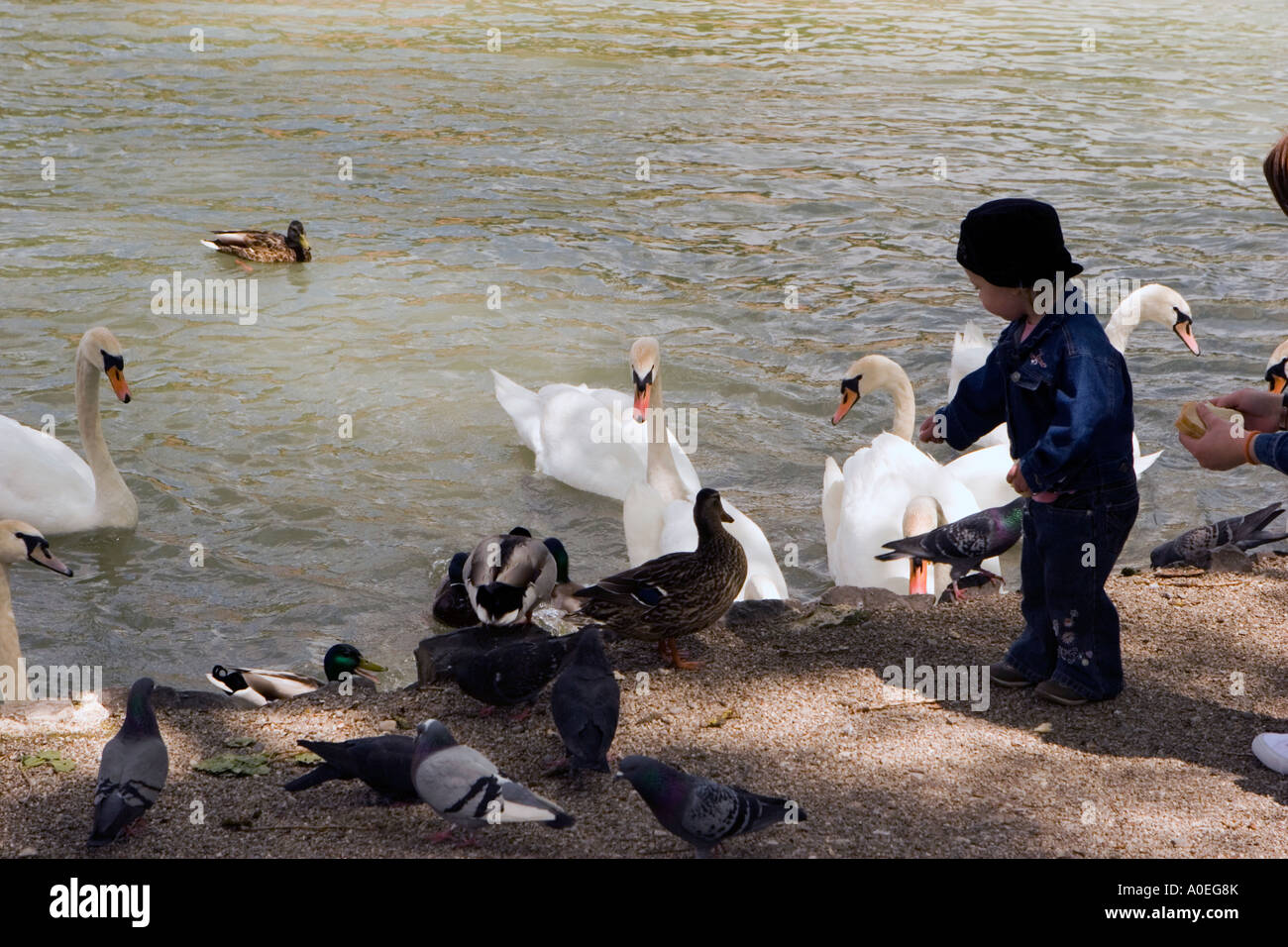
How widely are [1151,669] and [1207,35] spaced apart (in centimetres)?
2279

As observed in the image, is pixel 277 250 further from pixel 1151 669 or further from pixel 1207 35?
pixel 1207 35

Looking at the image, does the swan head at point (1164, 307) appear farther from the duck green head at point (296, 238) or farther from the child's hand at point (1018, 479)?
the duck green head at point (296, 238)

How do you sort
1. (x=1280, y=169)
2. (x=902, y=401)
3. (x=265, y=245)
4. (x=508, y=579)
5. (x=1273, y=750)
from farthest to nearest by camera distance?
(x=265, y=245) → (x=902, y=401) → (x=508, y=579) → (x=1273, y=750) → (x=1280, y=169)

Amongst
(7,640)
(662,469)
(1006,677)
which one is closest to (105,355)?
(7,640)

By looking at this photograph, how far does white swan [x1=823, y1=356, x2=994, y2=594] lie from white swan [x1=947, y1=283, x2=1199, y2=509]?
0.29m

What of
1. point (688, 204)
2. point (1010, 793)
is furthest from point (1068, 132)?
point (1010, 793)

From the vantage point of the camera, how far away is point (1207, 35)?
24734mm

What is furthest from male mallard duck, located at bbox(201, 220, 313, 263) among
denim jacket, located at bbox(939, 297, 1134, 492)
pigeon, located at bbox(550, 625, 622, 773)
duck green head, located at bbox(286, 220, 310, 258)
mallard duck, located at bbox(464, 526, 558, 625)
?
denim jacket, located at bbox(939, 297, 1134, 492)

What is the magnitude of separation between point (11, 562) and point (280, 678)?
1312 millimetres

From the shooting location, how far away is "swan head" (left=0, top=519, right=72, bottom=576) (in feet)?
20.4

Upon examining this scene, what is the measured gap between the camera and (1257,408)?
447cm

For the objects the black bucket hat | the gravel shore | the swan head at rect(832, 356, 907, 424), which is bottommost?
the gravel shore

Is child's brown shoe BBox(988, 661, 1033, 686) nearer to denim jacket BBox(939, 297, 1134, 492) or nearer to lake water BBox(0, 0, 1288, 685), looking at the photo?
denim jacket BBox(939, 297, 1134, 492)

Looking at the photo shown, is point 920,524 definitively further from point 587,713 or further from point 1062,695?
point 587,713
